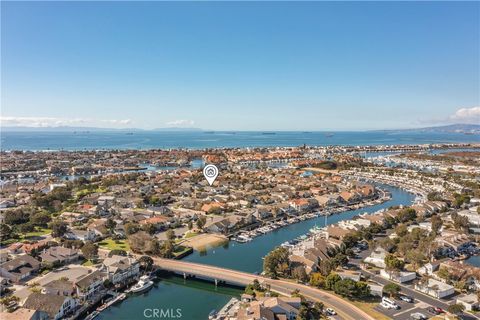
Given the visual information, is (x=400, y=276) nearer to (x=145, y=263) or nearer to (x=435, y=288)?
(x=435, y=288)

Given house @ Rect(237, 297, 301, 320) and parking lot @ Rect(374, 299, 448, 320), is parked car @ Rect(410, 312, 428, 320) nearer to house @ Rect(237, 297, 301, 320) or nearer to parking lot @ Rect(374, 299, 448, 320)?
parking lot @ Rect(374, 299, 448, 320)

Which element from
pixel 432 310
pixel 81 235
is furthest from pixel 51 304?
pixel 432 310

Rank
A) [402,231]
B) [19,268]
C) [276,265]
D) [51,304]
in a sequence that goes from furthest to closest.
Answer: [402,231], [19,268], [276,265], [51,304]

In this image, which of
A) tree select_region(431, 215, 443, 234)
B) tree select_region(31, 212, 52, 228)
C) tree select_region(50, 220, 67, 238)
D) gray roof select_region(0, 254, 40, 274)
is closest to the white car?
tree select_region(431, 215, 443, 234)

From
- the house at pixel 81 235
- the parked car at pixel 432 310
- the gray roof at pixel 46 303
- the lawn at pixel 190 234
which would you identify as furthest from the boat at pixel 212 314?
the house at pixel 81 235

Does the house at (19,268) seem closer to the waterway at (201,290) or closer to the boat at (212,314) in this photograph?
the waterway at (201,290)

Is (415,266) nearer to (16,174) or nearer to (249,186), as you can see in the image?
(249,186)
